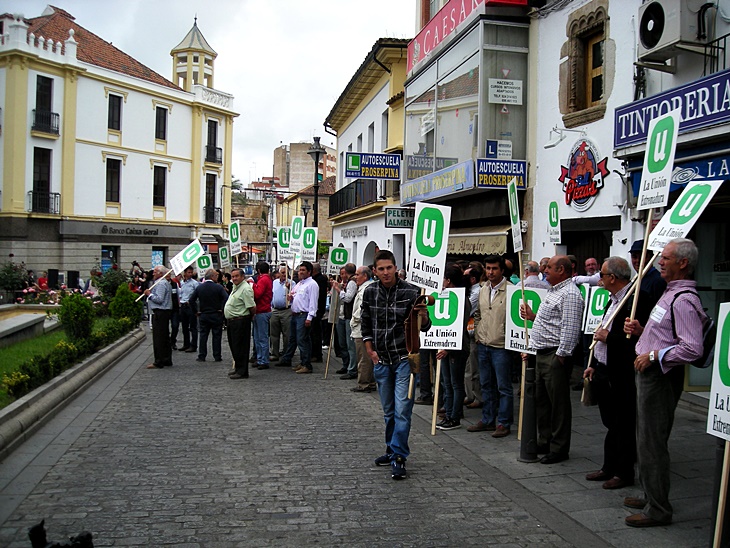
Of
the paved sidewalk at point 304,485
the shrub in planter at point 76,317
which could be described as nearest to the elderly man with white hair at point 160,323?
the shrub in planter at point 76,317

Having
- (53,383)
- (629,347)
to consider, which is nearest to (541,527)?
(629,347)

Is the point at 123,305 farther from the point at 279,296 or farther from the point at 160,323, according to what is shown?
the point at 279,296

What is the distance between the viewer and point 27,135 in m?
34.6

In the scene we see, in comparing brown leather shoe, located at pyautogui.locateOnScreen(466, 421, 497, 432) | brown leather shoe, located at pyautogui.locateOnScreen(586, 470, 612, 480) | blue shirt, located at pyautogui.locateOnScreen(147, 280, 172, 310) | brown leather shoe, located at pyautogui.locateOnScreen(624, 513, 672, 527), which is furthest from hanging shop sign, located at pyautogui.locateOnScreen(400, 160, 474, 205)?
brown leather shoe, located at pyautogui.locateOnScreen(624, 513, 672, 527)

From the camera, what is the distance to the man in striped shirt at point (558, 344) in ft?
21.6

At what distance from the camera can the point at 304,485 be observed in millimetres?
5980

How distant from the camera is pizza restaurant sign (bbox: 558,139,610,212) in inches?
444

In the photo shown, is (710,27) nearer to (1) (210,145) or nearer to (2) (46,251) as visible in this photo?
(2) (46,251)

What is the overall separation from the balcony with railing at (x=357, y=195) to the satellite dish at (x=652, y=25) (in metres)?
15.4

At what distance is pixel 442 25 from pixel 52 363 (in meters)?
11.4

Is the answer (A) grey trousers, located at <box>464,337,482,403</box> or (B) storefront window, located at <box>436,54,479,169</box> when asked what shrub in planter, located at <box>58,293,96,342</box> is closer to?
Result: (A) grey trousers, located at <box>464,337,482,403</box>

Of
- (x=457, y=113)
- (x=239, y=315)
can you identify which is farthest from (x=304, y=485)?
(x=457, y=113)

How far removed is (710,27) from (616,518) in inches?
252

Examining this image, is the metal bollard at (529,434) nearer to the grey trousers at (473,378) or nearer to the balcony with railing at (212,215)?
the grey trousers at (473,378)
